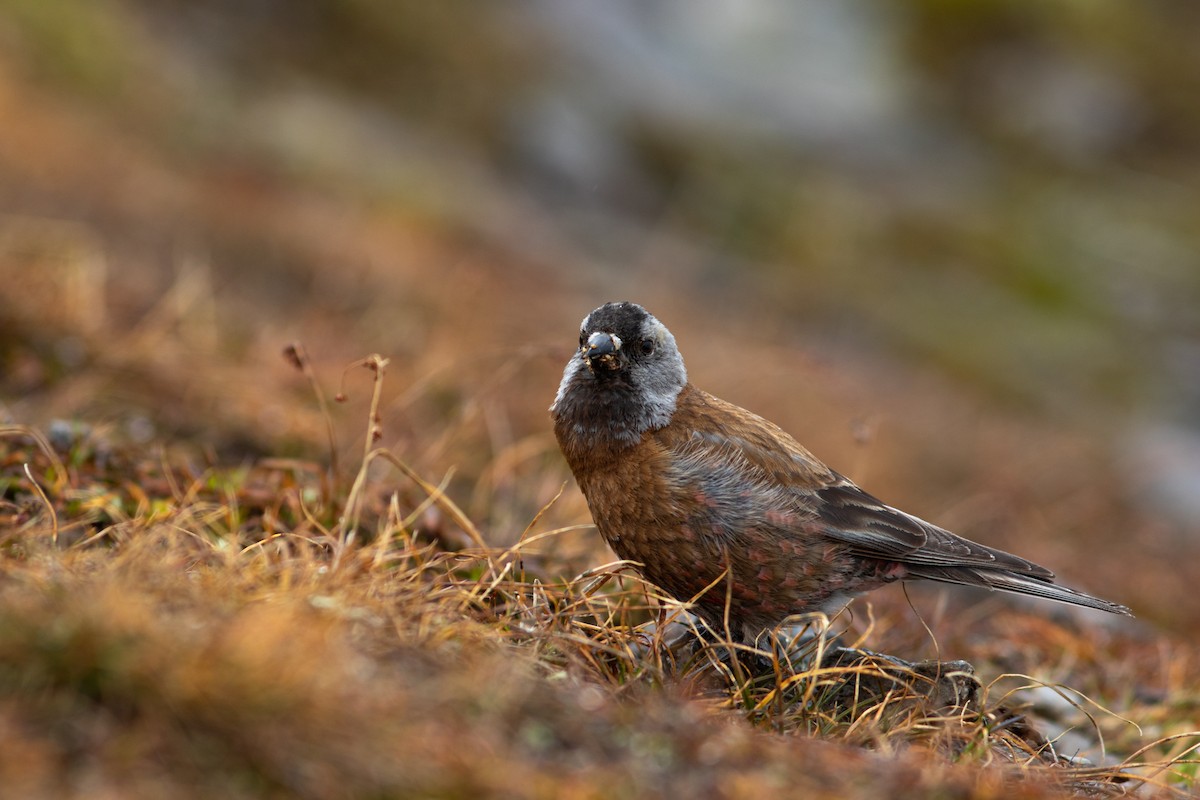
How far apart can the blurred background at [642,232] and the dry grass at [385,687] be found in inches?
58.0

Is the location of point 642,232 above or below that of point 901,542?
below

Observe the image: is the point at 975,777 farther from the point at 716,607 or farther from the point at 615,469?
the point at 615,469

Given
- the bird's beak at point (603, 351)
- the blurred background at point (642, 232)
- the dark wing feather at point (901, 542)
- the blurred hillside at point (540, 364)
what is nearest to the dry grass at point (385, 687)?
the blurred hillside at point (540, 364)

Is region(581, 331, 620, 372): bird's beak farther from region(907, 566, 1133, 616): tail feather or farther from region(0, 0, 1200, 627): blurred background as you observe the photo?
region(907, 566, 1133, 616): tail feather

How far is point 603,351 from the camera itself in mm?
5059

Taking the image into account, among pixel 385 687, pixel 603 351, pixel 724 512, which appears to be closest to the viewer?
pixel 385 687

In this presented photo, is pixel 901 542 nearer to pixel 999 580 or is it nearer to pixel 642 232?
pixel 999 580

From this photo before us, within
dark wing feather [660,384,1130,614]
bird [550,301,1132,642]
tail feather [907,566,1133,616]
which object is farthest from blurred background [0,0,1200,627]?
tail feather [907,566,1133,616]

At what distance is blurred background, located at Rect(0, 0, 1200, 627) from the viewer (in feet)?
24.9

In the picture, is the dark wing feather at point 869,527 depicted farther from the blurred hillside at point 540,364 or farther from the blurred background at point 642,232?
the blurred background at point 642,232

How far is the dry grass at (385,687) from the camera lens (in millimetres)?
2654

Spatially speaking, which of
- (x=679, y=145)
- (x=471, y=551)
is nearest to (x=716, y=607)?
(x=471, y=551)

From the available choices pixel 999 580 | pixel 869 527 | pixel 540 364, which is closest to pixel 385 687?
pixel 869 527

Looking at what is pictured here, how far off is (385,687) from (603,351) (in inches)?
93.4
